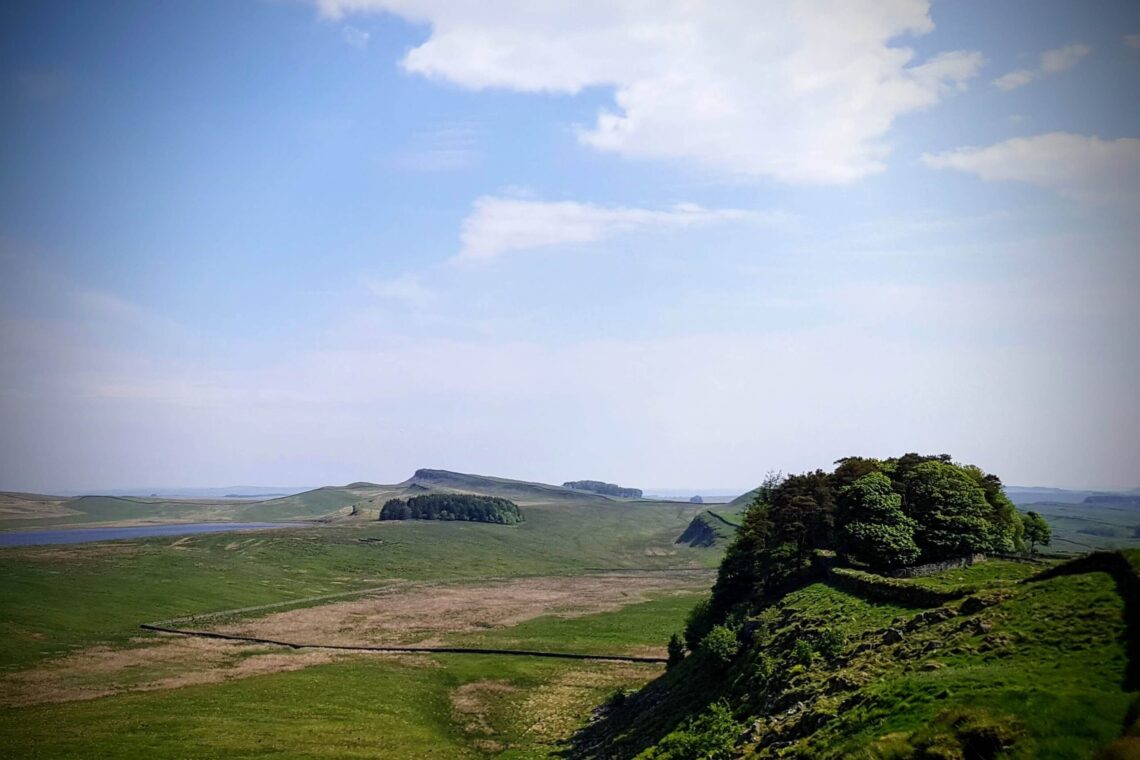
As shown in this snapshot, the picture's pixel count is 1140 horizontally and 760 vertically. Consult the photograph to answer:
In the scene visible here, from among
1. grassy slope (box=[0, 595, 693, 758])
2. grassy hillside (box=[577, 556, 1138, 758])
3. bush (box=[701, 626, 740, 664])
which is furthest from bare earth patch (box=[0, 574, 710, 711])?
grassy hillside (box=[577, 556, 1138, 758])

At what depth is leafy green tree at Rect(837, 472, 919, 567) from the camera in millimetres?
46750

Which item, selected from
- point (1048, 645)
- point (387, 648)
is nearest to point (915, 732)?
point (1048, 645)

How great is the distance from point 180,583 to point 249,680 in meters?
68.0

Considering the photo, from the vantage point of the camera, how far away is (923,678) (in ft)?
78.0

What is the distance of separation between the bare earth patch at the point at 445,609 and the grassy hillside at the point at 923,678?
181 ft

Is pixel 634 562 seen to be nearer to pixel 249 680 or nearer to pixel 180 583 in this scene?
pixel 180 583

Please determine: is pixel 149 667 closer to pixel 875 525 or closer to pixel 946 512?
pixel 875 525

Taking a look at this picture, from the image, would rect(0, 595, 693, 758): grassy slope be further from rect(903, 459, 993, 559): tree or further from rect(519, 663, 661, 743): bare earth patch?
rect(903, 459, 993, 559): tree

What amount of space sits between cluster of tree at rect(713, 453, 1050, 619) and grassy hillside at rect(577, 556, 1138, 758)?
16.2ft

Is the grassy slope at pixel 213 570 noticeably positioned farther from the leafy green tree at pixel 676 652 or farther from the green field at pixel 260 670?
the leafy green tree at pixel 676 652

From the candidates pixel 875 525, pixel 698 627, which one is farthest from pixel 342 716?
pixel 875 525

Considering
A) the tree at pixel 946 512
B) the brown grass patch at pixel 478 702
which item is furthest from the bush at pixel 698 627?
the tree at pixel 946 512

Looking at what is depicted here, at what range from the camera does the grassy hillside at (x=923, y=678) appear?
18109mm

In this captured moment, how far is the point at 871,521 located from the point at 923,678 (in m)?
26.7
